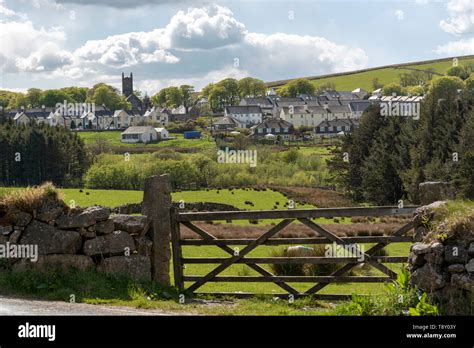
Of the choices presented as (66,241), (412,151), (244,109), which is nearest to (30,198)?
(66,241)

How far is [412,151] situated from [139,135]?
281ft

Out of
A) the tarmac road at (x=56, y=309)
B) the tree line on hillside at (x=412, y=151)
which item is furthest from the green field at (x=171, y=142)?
the tarmac road at (x=56, y=309)

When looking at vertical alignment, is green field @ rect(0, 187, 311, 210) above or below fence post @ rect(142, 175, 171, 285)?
below

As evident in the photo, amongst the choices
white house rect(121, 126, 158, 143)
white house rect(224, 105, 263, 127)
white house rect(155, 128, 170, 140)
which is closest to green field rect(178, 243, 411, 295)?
white house rect(121, 126, 158, 143)

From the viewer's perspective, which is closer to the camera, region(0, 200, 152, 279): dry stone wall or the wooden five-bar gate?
the wooden five-bar gate

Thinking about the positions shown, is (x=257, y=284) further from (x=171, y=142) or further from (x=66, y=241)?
(x=171, y=142)

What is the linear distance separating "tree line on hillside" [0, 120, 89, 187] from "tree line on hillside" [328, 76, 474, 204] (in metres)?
34.8

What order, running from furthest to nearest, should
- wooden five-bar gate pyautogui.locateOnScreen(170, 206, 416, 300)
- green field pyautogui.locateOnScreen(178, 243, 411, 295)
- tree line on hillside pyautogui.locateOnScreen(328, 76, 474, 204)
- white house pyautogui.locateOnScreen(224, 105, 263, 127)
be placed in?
white house pyautogui.locateOnScreen(224, 105, 263, 127) → tree line on hillside pyautogui.locateOnScreen(328, 76, 474, 204) → green field pyautogui.locateOnScreen(178, 243, 411, 295) → wooden five-bar gate pyautogui.locateOnScreen(170, 206, 416, 300)

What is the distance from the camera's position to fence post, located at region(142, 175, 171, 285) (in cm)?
1361

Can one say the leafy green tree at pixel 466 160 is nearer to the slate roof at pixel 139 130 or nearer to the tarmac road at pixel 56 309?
the tarmac road at pixel 56 309

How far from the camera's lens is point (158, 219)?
1364cm

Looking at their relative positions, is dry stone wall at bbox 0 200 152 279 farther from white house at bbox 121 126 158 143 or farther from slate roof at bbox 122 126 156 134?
slate roof at bbox 122 126 156 134
